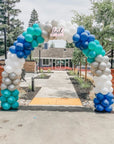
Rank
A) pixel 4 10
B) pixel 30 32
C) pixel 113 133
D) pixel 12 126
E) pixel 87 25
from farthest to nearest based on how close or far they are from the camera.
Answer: pixel 4 10 < pixel 87 25 < pixel 30 32 < pixel 12 126 < pixel 113 133

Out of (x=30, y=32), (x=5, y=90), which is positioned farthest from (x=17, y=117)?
(x=30, y=32)

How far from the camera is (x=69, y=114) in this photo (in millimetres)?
6871

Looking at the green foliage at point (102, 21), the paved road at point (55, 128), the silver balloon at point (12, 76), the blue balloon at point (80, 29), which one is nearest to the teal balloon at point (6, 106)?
the paved road at point (55, 128)

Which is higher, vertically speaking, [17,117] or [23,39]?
[23,39]

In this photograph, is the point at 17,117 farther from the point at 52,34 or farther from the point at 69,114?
the point at 52,34

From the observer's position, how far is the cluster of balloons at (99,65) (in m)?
6.94

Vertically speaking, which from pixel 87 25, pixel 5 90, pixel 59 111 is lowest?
pixel 59 111

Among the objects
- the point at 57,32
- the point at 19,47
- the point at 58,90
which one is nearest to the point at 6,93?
the point at 19,47

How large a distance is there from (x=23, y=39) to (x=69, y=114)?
156 inches

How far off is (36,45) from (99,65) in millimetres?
3028

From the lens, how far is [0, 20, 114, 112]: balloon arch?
6902mm

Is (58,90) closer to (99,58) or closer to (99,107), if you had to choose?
Result: (99,107)

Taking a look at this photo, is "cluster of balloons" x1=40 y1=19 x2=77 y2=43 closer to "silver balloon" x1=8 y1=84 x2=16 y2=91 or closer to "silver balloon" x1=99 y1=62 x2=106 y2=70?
"silver balloon" x1=99 y1=62 x2=106 y2=70

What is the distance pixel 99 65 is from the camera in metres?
7.04
